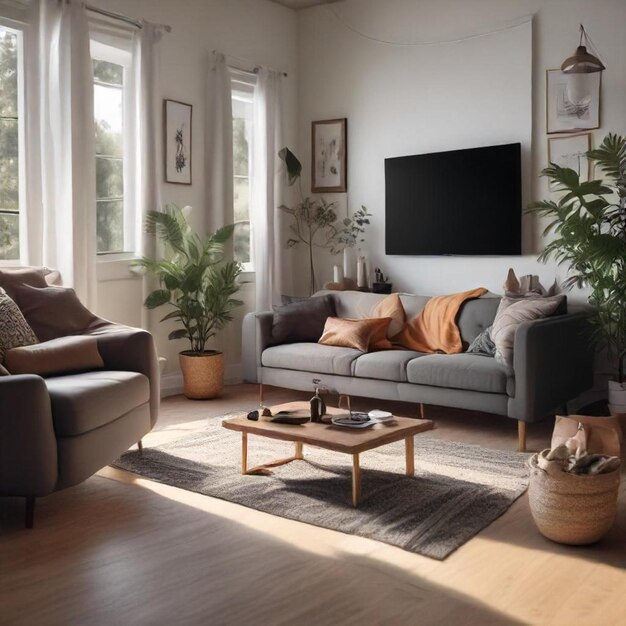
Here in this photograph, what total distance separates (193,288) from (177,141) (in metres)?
1.14

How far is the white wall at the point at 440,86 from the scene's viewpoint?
17.1 ft

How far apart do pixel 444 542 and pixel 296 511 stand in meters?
0.64

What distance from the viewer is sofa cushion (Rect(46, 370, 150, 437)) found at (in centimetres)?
312

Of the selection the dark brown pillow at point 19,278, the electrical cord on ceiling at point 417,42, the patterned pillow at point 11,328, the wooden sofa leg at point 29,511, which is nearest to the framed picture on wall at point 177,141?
the electrical cord on ceiling at point 417,42

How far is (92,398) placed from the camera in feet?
10.6

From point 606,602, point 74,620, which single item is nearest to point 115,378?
point 74,620

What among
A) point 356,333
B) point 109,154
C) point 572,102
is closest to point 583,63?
point 572,102

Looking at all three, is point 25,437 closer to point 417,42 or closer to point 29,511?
point 29,511

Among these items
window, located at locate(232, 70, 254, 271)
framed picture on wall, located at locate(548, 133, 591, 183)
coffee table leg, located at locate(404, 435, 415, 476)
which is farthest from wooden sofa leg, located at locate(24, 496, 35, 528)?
framed picture on wall, located at locate(548, 133, 591, 183)

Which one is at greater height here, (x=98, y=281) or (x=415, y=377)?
(x=98, y=281)

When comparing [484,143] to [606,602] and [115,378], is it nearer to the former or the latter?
[115,378]

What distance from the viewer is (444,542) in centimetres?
284

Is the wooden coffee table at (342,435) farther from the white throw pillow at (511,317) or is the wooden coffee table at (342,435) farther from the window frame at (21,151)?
the window frame at (21,151)

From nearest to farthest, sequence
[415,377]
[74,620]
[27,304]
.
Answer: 1. [74,620]
2. [27,304]
3. [415,377]
